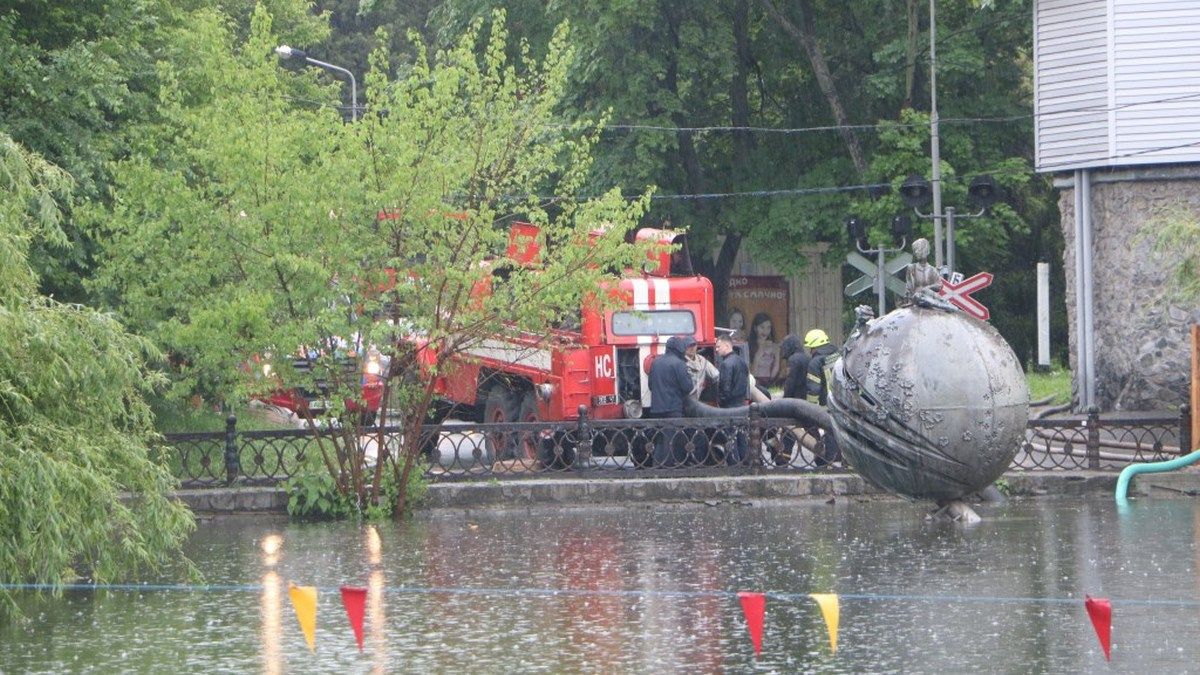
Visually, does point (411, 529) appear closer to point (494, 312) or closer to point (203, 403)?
point (494, 312)

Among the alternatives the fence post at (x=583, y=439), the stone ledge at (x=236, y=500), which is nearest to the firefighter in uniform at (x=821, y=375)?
the fence post at (x=583, y=439)

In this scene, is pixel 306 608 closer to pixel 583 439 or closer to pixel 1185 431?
pixel 583 439

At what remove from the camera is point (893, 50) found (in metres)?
37.0

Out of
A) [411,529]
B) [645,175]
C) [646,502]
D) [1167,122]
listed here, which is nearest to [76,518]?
[411,529]

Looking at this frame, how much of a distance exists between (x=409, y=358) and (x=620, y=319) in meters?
4.95

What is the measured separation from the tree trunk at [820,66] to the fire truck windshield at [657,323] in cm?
1521

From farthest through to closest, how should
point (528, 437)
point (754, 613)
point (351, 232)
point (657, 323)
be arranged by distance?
point (657, 323) → point (528, 437) → point (351, 232) → point (754, 613)

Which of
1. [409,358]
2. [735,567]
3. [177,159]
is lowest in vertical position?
[735,567]

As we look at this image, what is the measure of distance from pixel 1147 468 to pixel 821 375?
4235 millimetres

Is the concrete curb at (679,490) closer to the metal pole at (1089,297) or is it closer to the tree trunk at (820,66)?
the metal pole at (1089,297)

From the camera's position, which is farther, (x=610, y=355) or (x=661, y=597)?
A: (x=610, y=355)

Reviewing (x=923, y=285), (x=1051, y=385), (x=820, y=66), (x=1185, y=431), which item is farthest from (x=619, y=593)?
(x=820, y=66)

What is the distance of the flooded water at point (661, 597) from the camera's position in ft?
36.0

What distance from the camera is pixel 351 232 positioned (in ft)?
62.2
